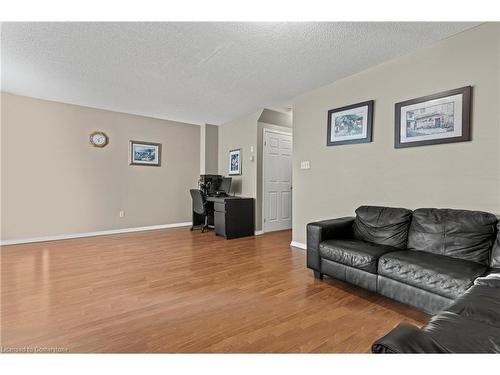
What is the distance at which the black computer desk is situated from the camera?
14.2 ft

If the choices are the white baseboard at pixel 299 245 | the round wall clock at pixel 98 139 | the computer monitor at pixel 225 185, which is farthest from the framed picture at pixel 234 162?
the round wall clock at pixel 98 139

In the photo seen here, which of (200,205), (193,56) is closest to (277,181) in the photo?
(200,205)

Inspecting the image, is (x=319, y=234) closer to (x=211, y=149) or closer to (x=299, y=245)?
(x=299, y=245)

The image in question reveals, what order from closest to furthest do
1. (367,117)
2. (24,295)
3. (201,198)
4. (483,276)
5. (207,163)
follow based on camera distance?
(483,276) < (24,295) < (367,117) < (201,198) < (207,163)

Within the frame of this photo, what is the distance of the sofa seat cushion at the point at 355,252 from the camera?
2059mm

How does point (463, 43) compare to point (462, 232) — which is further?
point (463, 43)

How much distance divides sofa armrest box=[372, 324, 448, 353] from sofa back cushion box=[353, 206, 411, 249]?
1647mm

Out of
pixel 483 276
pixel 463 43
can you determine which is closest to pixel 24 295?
pixel 483 276

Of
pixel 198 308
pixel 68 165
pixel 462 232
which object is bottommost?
pixel 198 308

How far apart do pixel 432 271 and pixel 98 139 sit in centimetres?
521

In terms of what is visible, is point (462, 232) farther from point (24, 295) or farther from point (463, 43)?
point (24, 295)

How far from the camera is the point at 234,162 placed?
5.25 metres
